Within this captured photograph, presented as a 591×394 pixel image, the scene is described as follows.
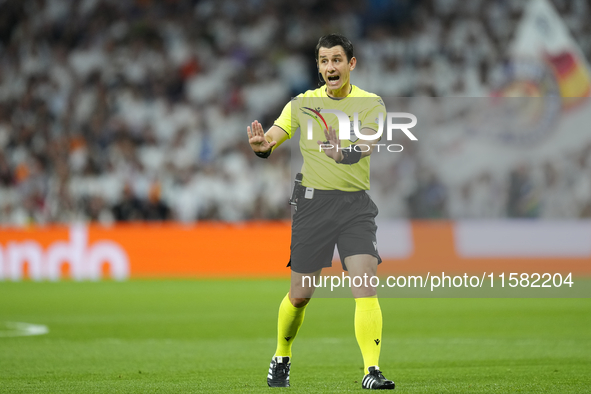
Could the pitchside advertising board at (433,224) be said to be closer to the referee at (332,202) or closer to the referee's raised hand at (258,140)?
the referee at (332,202)

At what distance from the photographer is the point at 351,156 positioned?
6184 millimetres

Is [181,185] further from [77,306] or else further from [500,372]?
[500,372]

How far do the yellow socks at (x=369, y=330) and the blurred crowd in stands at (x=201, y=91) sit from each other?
42.3ft

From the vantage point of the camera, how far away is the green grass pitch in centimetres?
682

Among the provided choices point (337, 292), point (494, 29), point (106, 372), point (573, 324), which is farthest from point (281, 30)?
point (106, 372)

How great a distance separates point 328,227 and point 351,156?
0.58 metres

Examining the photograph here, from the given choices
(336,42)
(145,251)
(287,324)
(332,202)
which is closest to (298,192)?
(332,202)

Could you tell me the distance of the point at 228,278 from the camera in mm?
19609

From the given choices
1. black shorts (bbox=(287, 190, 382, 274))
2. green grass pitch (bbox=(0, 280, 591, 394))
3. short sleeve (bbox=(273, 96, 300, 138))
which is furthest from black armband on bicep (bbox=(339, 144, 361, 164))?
green grass pitch (bbox=(0, 280, 591, 394))

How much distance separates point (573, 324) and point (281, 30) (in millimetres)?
14413

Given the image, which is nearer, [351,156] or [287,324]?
[351,156]

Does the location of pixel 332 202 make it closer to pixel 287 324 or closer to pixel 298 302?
pixel 298 302

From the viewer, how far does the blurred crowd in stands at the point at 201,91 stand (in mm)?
20312

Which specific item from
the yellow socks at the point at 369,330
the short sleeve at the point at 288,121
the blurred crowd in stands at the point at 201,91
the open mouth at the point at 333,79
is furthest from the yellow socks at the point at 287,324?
the blurred crowd in stands at the point at 201,91
